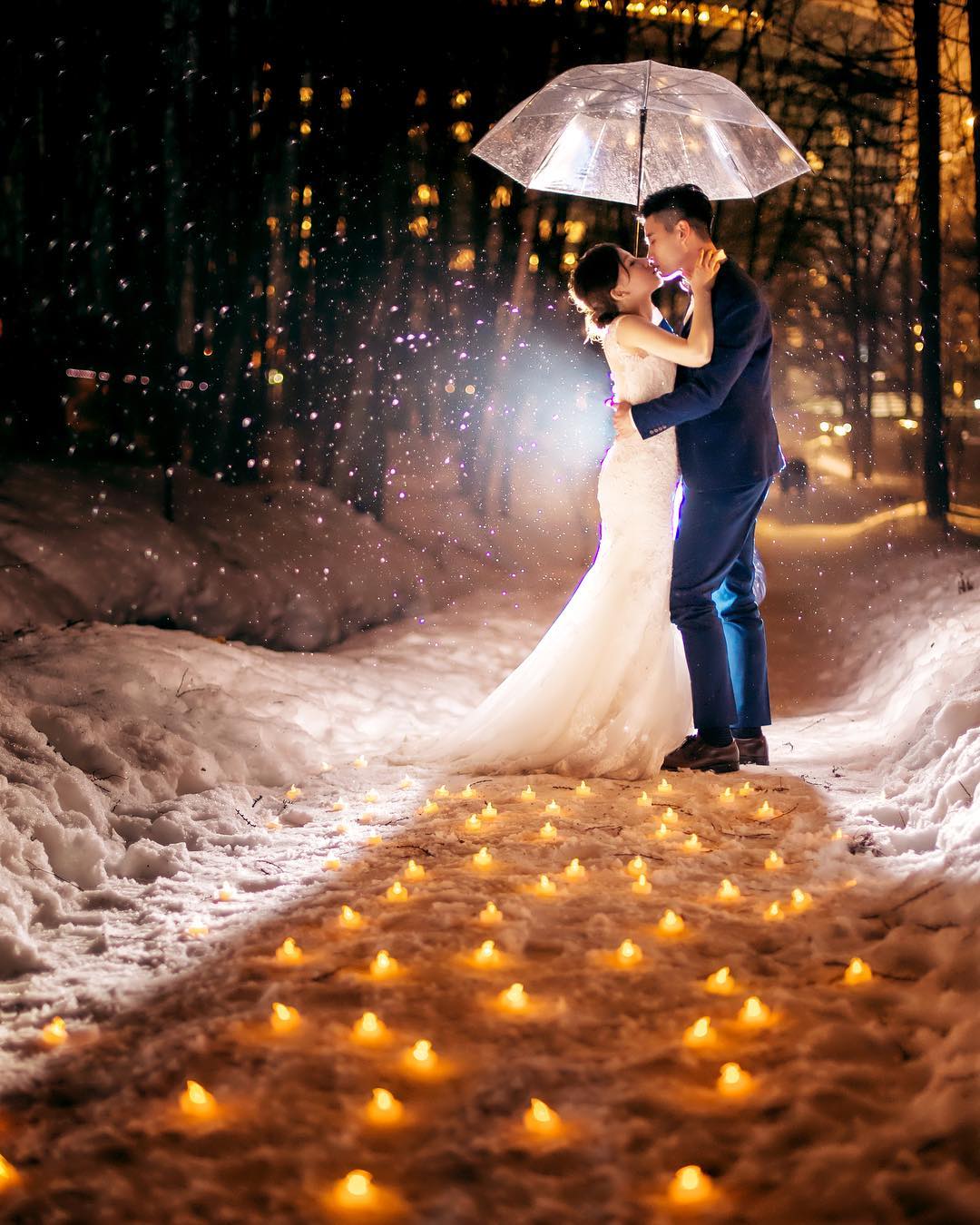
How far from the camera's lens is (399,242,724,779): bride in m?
4.61

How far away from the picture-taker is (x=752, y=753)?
4898mm

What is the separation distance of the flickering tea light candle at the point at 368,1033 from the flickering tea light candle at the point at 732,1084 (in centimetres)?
76

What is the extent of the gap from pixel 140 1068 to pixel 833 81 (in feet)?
45.8

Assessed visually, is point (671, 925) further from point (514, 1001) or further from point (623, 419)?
point (623, 419)

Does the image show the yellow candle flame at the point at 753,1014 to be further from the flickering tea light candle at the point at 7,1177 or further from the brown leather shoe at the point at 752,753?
the brown leather shoe at the point at 752,753

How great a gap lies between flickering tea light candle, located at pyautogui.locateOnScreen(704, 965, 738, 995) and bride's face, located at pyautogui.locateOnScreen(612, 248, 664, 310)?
312 centimetres

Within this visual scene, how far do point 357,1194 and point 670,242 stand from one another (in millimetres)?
3851

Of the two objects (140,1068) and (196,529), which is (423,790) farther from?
(196,529)

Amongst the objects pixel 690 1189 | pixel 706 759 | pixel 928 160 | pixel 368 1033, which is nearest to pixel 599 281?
pixel 706 759

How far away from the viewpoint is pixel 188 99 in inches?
415

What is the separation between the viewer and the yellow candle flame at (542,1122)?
6.44ft

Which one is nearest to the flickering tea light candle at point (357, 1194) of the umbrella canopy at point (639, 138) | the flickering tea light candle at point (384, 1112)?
the flickering tea light candle at point (384, 1112)

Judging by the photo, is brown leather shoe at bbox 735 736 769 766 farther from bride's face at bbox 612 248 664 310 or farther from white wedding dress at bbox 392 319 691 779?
bride's face at bbox 612 248 664 310

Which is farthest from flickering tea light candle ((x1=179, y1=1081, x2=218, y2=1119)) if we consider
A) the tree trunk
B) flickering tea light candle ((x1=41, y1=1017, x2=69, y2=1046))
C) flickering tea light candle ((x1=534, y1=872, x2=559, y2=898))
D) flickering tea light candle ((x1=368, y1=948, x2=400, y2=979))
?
the tree trunk
